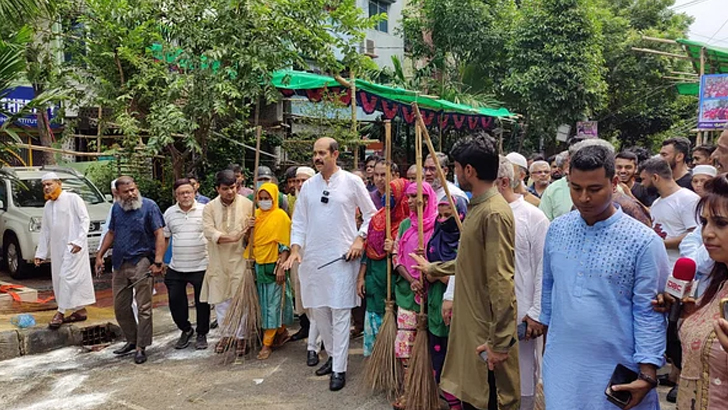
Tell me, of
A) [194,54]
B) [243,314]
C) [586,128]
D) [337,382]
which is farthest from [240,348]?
[586,128]

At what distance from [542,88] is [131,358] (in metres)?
12.5

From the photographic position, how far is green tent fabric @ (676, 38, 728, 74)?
11.1 m

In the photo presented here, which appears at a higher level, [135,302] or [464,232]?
[464,232]

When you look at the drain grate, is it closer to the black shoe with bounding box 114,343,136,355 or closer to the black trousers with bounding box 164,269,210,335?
the black shoe with bounding box 114,343,136,355

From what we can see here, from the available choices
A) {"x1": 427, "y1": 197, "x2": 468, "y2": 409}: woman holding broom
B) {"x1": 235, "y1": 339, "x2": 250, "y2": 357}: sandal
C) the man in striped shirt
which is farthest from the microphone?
the man in striped shirt

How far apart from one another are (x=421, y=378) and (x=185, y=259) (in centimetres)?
287

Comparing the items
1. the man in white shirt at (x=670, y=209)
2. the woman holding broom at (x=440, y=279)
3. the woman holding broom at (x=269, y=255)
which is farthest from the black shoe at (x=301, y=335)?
the man in white shirt at (x=670, y=209)

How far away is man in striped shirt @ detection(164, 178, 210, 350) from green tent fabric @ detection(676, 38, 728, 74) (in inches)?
402

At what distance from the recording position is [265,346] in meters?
5.30

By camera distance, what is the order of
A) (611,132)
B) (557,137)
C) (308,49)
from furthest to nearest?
(611,132), (557,137), (308,49)

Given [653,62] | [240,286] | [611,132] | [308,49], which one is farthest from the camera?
[611,132]

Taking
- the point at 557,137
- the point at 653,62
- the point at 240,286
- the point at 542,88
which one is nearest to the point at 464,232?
the point at 240,286

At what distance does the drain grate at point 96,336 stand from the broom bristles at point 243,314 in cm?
167

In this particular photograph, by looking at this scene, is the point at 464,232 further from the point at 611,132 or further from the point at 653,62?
the point at 611,132
